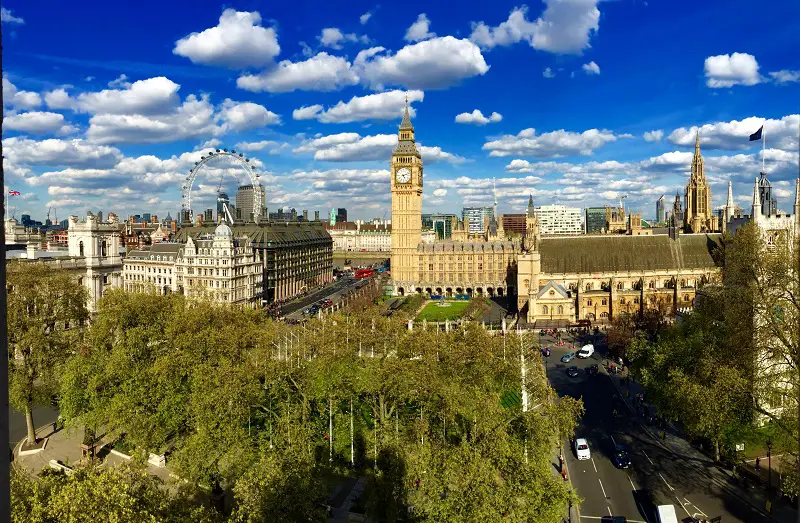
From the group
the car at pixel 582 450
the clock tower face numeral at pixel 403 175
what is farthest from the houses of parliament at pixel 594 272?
the car at pixel 582 450

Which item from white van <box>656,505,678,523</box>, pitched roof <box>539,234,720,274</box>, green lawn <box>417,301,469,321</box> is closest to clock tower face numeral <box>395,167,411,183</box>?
green lawn <box>417,301,469,321</box>

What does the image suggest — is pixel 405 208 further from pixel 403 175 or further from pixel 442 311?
pixel 442 311

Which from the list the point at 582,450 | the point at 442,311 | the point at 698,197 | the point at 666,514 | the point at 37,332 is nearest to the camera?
the point at 666,514

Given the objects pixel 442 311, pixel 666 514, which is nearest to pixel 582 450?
pixel 666 514

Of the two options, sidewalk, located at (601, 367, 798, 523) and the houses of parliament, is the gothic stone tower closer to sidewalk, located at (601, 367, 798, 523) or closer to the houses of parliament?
the houses of parliament

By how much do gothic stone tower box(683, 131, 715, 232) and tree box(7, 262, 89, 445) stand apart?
12660 centimetres

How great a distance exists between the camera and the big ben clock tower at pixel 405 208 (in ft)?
426

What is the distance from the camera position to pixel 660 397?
38125mm

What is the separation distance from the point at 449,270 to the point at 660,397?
300ft

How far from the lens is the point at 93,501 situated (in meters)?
17.8

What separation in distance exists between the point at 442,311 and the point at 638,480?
67.9m

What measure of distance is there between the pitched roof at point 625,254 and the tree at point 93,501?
83.1 metres

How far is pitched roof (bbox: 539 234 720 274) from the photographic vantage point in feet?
317

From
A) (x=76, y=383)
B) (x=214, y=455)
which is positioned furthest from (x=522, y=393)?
(x=76, y=383)
